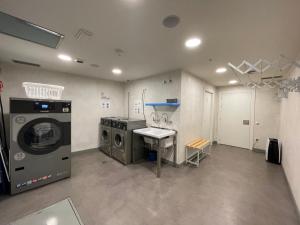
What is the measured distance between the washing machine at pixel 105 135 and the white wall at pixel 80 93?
24cm

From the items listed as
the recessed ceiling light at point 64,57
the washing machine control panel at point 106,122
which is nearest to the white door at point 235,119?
the washing machine control panel at point 106,122

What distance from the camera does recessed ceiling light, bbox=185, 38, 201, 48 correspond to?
6.08ft

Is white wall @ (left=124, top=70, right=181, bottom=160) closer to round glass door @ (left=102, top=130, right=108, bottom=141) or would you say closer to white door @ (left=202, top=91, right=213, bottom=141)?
round glass door @ (left=102, top=130, right=108, bottom=141)

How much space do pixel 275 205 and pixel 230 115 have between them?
Answer: 144 inches

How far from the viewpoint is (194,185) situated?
2.51 m

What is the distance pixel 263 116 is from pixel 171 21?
4.86 m

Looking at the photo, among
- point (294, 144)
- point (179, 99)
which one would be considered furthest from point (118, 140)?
point (294, 144)

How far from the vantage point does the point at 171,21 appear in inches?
57.4

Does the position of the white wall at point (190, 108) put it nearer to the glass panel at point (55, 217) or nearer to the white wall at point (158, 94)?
the white wall at point (158, 94)

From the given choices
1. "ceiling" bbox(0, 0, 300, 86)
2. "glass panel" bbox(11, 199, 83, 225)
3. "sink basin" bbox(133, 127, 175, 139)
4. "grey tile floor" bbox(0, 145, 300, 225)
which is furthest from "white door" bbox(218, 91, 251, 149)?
"glass panel" bbox(11, 199, 83, 225)

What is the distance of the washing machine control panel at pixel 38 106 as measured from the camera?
2091mm

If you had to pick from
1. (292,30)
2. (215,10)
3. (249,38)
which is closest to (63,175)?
(215,10)

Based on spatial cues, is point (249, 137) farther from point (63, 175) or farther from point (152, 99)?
point (63, 175)

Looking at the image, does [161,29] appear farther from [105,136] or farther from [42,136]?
[105,136]
